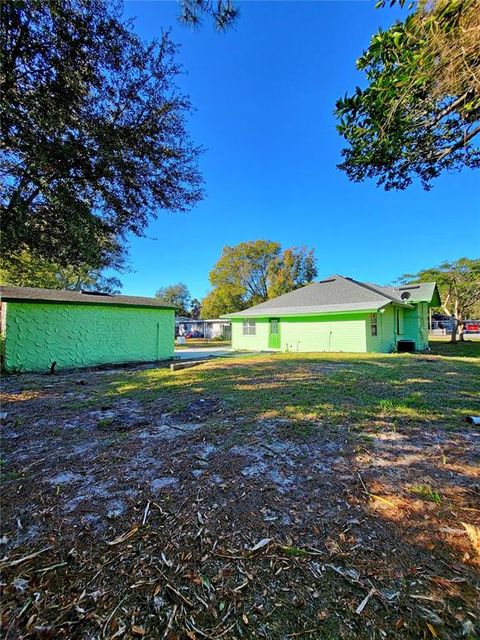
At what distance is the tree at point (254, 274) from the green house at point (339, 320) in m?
10.4

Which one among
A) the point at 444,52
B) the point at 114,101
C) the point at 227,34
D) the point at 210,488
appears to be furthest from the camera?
the point at 114,101

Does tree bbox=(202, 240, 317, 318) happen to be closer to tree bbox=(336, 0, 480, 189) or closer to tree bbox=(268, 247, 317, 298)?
tree bbox=(268, 247, 317, 298)

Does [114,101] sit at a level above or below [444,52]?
above

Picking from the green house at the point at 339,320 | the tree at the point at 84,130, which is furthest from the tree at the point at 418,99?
the green house at the point at 339,320

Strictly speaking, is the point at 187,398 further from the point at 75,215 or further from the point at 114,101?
the point at 114,101

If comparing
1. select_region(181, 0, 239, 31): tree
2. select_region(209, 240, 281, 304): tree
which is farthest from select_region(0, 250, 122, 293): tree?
select_region(181, 0, 239, 31): tree

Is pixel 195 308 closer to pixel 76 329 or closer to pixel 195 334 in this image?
pixel 195 334

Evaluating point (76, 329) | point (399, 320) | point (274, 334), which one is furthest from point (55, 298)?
point (399, 320)

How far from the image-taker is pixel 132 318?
1197 centimetres

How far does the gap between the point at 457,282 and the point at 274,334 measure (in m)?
16.8

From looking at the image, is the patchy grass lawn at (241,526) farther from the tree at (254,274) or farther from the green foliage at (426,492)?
the tree at (254,274)

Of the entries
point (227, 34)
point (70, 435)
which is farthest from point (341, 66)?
point (70, 435)

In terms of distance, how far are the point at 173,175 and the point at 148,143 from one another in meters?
0.68

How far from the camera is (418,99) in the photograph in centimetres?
326
